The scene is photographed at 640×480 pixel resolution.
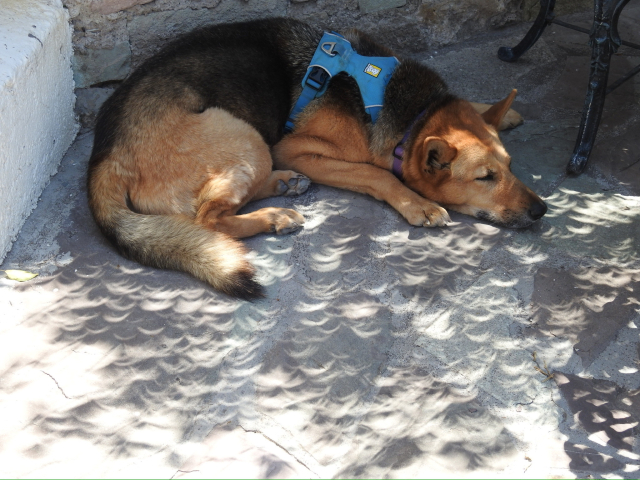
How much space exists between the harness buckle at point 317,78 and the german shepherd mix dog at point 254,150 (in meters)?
0.09

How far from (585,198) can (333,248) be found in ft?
5.77

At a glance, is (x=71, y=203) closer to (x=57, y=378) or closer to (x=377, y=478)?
(x=57, y=378)

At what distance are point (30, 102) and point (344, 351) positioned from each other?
2.58m

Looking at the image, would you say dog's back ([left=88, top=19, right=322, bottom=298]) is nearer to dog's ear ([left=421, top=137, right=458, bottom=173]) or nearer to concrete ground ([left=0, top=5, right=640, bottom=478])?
concrete ground ([left=0, top=5, right=640, bottom=478])

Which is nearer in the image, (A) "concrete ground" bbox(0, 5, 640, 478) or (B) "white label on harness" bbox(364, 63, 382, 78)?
(A) "concrete ground" bbox(0, 5, 640, 478)

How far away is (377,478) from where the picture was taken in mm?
2279

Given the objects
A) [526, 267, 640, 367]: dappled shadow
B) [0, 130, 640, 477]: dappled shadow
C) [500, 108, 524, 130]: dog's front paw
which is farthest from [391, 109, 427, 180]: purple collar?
[526, 267, 640, 367]: dappled shadow

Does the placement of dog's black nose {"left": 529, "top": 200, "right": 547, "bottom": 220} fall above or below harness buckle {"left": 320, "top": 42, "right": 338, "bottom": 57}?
below

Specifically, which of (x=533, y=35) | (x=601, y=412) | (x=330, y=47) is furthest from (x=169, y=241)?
(x=533, y=35)

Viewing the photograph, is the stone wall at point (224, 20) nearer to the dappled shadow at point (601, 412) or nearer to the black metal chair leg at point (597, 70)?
the black metal chair leg at point (597, 70)

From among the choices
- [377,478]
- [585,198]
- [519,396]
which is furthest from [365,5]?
[377,478]

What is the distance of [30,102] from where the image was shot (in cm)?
368

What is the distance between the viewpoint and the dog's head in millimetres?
3682

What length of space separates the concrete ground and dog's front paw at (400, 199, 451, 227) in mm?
72
